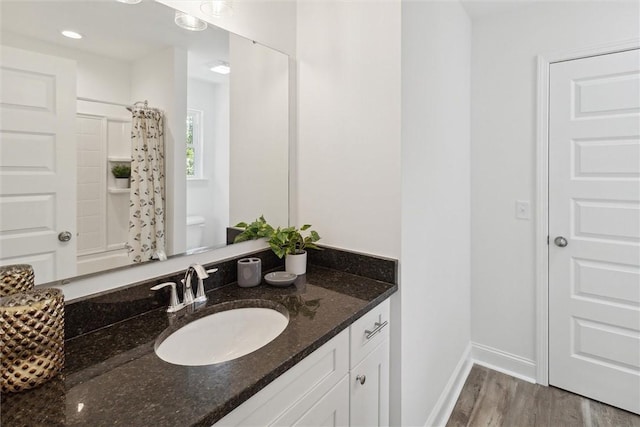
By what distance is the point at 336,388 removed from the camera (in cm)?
110

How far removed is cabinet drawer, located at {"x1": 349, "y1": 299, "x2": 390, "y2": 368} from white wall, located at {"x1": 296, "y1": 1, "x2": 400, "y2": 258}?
250mm

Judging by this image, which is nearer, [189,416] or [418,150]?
[189,416]

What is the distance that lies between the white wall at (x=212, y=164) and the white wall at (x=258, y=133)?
0.04 m

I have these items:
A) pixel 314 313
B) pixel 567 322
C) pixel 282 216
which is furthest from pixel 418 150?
pixel 567 322

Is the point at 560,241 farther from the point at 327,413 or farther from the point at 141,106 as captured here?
the point at 141,106

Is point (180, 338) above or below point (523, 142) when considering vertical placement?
below

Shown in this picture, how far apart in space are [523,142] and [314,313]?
6.12ft

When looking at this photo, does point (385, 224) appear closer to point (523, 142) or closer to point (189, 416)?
point (189, 416)

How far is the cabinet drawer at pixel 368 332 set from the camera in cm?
119

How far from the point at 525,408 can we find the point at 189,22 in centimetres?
258

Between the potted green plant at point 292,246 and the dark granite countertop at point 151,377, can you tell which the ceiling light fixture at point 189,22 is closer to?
the potted green plant at point 292,246

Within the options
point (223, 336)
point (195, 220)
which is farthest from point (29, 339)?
point (195, 220)

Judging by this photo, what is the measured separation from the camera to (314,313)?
1160 millimetres

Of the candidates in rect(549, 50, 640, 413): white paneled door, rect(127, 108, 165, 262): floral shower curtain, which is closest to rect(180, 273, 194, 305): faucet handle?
rect(127, 108, 165, 262): floral shower curtain
